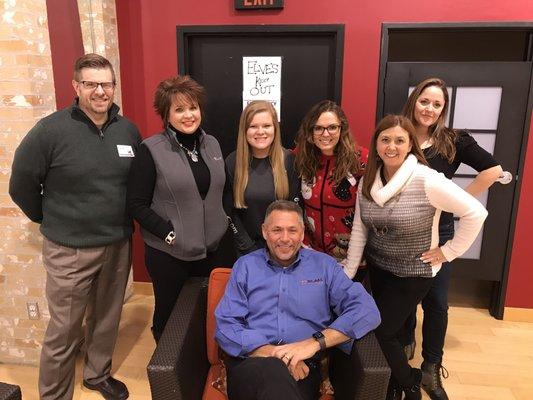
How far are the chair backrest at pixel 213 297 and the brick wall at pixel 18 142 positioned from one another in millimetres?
990

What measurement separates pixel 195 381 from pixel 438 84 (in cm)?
163

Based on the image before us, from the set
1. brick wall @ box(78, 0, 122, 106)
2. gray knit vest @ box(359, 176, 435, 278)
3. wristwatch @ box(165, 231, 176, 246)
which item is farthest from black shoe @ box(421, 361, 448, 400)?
brick wall @ box(78, 0, 122, 106)

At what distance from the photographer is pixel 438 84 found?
6.31ft

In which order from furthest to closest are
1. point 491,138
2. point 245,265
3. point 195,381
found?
point 491,138 < point 245,265 < point 195,381

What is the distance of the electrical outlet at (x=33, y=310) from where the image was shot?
2.24 metres

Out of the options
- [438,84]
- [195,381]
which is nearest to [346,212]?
[438,84]

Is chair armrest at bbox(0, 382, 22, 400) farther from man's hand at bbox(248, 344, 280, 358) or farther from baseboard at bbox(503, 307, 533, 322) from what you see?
baseboard at bbox(503, 307, 533, 322)

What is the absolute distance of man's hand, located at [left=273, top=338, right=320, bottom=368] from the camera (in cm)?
153

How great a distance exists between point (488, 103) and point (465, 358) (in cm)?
157

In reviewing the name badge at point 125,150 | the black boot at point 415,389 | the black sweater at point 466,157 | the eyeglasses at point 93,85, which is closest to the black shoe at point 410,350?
the black boot at point 415,389

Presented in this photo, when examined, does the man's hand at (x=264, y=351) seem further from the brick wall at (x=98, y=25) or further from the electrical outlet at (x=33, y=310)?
the brick wall at (x=98, y=25)

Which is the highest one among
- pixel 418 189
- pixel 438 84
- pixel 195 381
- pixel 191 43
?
pixel 191 43

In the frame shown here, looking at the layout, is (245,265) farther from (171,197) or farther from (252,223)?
(171,197)

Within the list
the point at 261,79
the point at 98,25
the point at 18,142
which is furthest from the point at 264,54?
the point at 18,142
